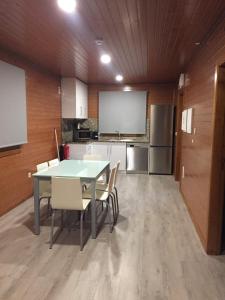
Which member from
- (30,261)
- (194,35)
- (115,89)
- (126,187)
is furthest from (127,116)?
(30,261)

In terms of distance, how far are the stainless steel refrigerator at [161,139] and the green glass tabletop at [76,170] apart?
2829 mm

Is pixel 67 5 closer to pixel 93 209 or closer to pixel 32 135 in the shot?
pixel 93 209

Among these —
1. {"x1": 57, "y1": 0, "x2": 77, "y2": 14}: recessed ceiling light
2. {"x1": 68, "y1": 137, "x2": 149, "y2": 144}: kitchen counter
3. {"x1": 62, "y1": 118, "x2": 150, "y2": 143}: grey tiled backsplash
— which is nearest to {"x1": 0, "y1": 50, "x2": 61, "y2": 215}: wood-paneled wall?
{"x1": 62, "y1": 118, "x2": 150, "y2": 143}: grey tiled backsplash

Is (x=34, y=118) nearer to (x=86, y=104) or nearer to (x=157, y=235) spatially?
(x=86, y=104)

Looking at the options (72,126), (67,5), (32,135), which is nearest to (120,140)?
(72,126)

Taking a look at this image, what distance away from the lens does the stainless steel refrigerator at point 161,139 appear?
632cm

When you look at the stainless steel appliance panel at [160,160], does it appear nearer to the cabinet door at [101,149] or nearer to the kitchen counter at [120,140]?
the kitchen counter at [120,140]

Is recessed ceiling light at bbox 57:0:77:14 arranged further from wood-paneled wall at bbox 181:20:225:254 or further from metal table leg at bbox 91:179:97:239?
metal table leg at bbox 91:179:97:239

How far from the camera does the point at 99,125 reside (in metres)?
7.13

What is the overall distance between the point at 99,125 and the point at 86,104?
0.70m

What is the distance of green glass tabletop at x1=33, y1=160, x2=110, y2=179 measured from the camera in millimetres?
3101

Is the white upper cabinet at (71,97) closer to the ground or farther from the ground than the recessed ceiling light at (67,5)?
closer to the ground

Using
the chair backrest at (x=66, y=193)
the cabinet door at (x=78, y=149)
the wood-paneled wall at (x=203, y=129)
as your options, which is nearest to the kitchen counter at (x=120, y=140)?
the cabinet door at (x=78, y=149)

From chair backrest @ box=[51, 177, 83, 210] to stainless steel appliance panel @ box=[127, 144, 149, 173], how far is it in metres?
3.90
